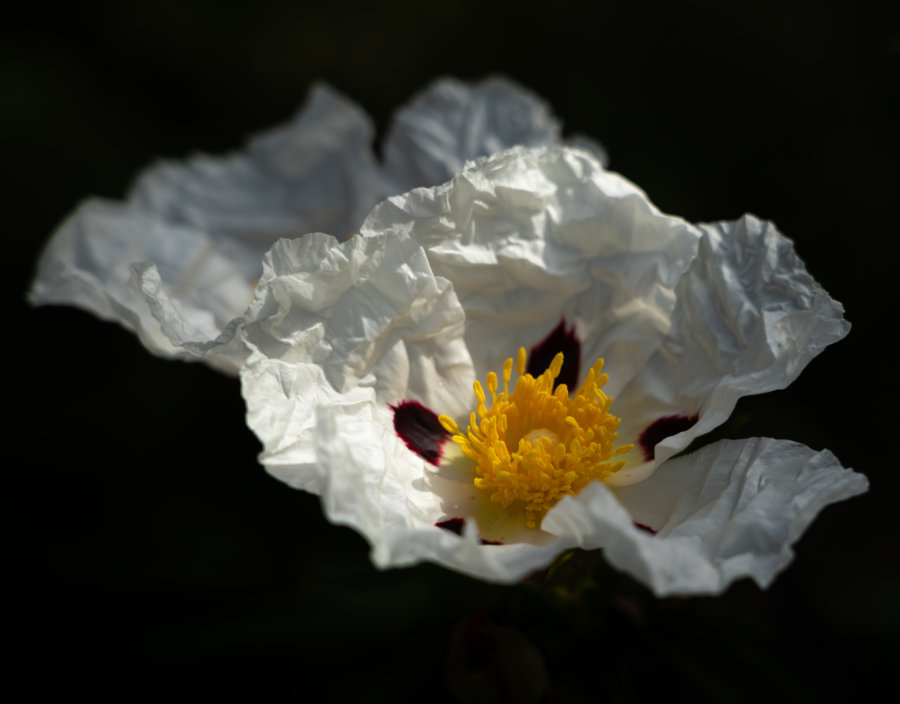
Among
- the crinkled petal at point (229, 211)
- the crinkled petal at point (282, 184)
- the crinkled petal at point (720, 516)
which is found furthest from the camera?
the crinkled petal at point (282, 184)

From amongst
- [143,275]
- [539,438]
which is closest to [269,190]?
[143,275]

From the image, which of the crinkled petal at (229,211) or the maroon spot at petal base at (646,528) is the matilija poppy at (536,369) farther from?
the crinkled petal at (229,211)

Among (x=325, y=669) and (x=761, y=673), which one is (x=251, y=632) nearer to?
(x=325, y=669)

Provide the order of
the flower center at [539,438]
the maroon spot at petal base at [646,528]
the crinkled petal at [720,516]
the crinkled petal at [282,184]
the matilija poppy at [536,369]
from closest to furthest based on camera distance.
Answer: the crinkled petal at [720,516], the matilija poppy at [536,369], the maroon spot at petal base at [646,528], the flower center at [539,438], the crinkled petal at [282,184]

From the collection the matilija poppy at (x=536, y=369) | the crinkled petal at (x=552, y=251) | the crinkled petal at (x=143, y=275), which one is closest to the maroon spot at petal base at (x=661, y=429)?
the matilija poppy at (x=536, y=369)

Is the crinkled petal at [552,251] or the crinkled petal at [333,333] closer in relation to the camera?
the crinkled petal at [333,333]

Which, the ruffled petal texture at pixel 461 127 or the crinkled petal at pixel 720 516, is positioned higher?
the ruffled petal texture at pixel 461 127
